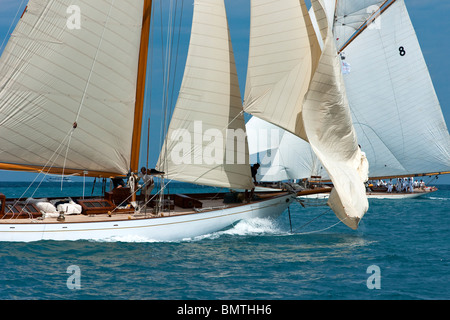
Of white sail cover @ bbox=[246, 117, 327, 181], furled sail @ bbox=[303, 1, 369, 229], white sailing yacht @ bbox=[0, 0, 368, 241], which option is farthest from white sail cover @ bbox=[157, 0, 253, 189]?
white sail cover @ bbox=[246, 117, 327, 181]

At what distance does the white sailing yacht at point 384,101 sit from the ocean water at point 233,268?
18556 mm

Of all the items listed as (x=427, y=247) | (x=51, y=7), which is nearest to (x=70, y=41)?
(x=51, y=7)

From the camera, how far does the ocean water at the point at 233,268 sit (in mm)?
11805

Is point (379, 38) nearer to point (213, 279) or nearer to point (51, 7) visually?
point (51, 7)

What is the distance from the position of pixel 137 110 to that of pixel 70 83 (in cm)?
238

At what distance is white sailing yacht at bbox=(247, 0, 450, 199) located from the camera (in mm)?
35625

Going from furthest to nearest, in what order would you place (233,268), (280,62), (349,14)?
(349,14)
(280,62)
(233,268)

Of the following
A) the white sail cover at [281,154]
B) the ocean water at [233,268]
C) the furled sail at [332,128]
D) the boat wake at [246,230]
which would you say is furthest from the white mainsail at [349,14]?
the ocean water at [233,268]

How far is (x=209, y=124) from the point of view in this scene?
60.4 feet

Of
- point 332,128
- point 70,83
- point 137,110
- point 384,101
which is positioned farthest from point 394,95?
point 70,83

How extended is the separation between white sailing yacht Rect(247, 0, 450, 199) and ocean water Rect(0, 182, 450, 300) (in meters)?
18.6

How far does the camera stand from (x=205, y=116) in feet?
60.4

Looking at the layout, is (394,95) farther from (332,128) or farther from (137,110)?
(137,110)

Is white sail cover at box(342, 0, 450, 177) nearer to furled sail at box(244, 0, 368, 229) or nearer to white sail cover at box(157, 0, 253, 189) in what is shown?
furled sail at box(244, 0, 368, 229)
